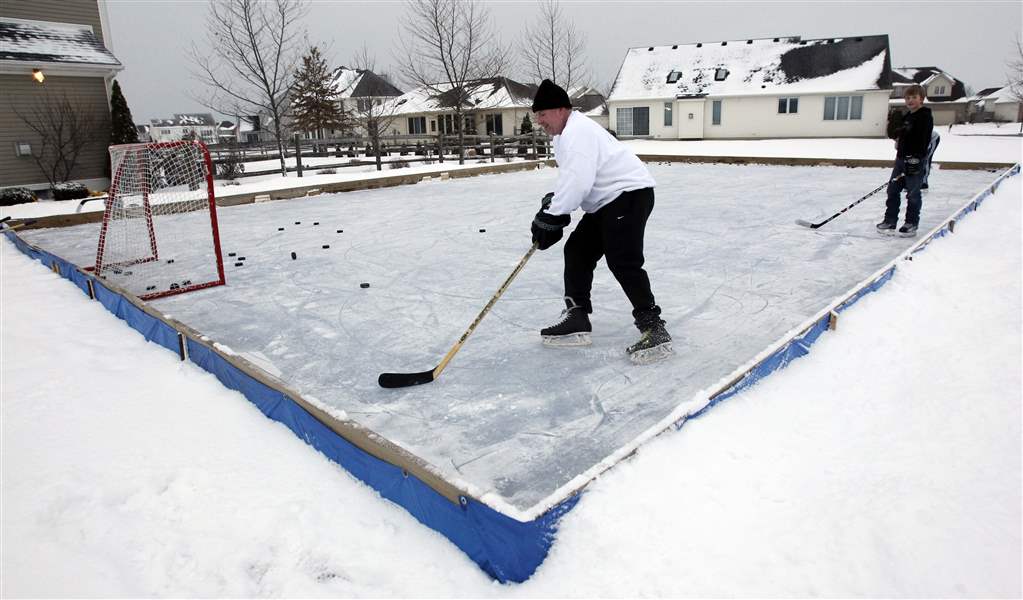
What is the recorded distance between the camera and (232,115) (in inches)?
681

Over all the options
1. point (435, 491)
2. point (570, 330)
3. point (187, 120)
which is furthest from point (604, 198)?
point (187, 120)

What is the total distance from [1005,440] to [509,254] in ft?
12.6

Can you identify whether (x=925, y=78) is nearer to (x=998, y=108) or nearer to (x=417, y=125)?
(x=998, y=108)

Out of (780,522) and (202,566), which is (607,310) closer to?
(780,522)

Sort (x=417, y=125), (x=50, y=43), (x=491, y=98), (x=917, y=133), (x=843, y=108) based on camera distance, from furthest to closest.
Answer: (x=417, y=125), (x=491, y=98), (x=843, y=108), (x=50, y=43), (x=917, y=133)

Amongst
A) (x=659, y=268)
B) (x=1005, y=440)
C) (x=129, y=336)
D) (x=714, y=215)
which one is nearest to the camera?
(x=1005, y=440)

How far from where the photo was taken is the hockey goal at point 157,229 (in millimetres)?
4875

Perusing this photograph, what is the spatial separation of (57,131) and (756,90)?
24.9 meters

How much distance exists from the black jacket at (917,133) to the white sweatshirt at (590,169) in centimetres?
394

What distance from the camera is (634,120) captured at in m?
30.1

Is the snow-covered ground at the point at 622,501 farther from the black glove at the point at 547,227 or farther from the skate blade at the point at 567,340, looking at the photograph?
the black glove at the point at 547,227

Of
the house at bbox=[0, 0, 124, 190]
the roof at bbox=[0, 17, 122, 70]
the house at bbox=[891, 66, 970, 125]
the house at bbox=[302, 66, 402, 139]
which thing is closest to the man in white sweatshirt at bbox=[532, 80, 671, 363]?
the house at bbox=[0, 0, 124, 190]

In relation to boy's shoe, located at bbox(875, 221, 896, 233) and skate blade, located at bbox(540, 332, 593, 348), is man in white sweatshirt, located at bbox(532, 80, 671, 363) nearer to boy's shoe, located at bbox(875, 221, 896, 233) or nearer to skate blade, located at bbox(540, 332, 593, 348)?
skate blade, located at bbox(540, 332, 593, 348)

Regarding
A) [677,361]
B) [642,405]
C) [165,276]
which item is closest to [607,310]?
[677,361]
